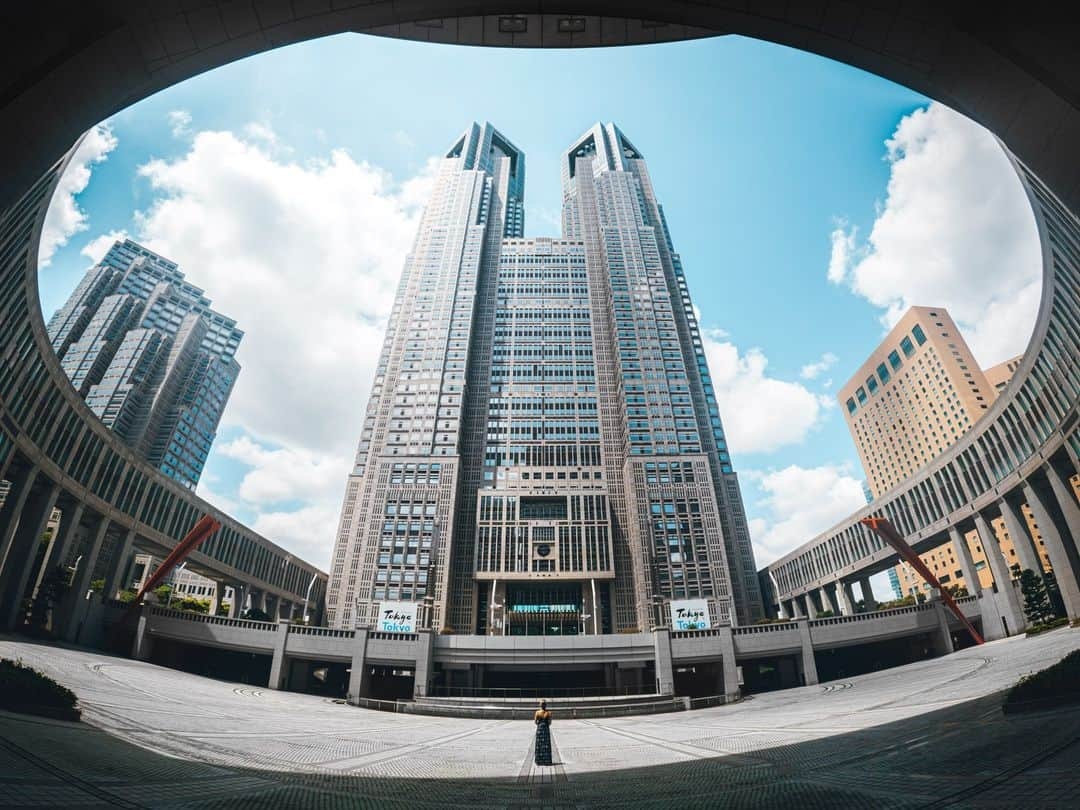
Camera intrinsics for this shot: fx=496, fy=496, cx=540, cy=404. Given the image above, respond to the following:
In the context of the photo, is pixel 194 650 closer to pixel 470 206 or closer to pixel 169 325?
pixel 470 206

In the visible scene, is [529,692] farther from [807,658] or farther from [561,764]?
[561,764]

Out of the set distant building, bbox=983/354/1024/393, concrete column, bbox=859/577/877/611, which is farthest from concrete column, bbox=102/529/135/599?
distant building, bbox=983/354/1024/393

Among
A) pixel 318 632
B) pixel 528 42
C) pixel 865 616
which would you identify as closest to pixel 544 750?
pixel 528 42

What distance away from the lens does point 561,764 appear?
40.5 feet

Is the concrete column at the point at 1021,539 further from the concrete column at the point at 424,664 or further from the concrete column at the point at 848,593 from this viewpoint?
the concrete column at the point at 424,664

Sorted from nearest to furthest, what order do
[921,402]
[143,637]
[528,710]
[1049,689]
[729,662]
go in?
[1049,689] → [528,710] → [729,662] → [143,637] → [921,402]

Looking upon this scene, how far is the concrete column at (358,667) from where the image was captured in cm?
4006

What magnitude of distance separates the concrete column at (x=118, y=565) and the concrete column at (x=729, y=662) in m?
55.7

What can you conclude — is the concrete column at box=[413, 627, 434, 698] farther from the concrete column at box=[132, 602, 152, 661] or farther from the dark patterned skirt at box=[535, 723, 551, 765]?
the dark patterned skirt at box=[535, 723, 551, 765]

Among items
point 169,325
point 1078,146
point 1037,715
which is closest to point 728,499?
point 1037,715

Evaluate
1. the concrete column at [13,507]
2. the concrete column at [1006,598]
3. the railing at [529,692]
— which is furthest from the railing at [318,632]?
the concrete column at [1006,598]

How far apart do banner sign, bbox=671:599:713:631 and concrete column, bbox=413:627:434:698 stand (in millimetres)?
26247

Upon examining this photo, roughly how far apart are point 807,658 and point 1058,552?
77.5ft

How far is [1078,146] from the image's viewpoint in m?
6.90
